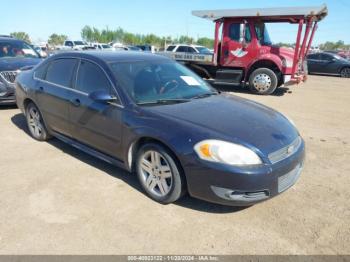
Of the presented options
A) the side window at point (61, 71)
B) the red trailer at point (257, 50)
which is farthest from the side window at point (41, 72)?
the red trailer at point (257, 50)

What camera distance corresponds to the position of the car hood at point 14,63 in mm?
7292

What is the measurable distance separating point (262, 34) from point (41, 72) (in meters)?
7.78

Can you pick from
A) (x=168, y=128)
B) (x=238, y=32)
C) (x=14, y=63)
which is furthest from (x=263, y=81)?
(x=168, y=128)

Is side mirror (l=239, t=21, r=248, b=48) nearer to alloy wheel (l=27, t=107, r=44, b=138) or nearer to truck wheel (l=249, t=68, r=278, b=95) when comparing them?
truck wheel (l=249, t=68, r=278, b=95)

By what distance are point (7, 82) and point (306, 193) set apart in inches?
259

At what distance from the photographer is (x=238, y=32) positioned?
10508 millimetres

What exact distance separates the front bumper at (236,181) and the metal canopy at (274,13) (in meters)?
7.99

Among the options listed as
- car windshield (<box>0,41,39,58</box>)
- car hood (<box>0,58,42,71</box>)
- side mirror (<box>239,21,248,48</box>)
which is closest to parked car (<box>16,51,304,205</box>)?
car hood (<box>0,58,42,71</box>)

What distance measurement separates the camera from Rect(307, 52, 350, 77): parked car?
17969 millimetres

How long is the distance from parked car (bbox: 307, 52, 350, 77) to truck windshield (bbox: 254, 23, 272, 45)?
957 cm

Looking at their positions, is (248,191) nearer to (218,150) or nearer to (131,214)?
(218,150)

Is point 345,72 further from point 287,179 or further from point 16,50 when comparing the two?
point 287,179

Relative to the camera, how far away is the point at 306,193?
142 inches

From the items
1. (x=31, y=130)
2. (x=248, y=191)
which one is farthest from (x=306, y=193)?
(x=31, y=130)
